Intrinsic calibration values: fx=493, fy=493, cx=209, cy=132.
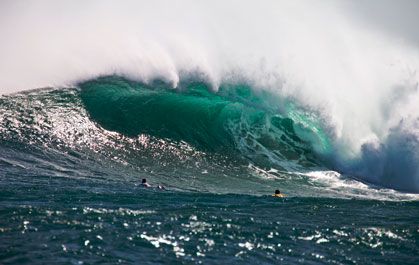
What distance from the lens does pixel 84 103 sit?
28.2 m

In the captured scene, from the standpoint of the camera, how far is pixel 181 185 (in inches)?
Answer: 774

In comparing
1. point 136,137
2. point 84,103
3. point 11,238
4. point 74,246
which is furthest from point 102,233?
point 84,103

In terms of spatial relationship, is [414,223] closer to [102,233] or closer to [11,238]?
[102,233]

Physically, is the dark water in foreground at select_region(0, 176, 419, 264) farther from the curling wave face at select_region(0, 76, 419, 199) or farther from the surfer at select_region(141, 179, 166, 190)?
the curling wave face at select_region(0, 76, 419, 199)

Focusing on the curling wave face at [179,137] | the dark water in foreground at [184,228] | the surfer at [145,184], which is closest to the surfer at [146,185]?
the surfer at [145,184]

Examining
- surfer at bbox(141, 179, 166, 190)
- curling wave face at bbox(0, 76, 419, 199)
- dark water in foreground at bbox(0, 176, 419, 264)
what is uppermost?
curling wave face at bbox(0, 76, 419, 199)

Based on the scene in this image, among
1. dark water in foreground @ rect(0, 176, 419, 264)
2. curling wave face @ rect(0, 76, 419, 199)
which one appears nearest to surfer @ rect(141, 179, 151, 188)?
dark water in foreground @ rect(0, 176, 419, 264)

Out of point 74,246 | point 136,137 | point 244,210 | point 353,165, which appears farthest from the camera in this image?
point 353,165

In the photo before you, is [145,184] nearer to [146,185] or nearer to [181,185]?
[146,185]

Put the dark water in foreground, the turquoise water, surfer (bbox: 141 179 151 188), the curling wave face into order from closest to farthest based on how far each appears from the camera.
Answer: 1. the dark water in foreground
2. the turquoise water
3. surfer (bbox: 141 179 151 188)
4. the curling wave face

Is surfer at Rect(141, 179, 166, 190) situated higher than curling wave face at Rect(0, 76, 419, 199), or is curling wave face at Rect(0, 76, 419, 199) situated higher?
curling wave face at Rect(0, 76, 419, 199)

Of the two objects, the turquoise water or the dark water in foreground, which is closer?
the dark water in foreground

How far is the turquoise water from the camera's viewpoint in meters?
11.9

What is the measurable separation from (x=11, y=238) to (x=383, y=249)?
30.7 ft
